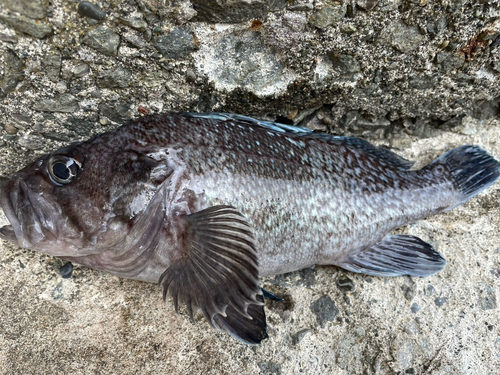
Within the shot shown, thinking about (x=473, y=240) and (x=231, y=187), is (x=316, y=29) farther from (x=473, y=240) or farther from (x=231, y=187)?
(x=473, y=240)

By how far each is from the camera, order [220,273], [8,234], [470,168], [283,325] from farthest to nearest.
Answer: [470,168]
[283,325]
[8,234]
[220,273]

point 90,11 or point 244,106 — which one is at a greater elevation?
point 90,11

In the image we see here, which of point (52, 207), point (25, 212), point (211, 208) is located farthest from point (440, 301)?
point (25, 212)

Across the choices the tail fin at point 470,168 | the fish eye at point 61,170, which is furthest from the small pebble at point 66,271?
the tail fin at point 470,168

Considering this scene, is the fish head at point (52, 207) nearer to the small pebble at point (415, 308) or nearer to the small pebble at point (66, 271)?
the small pebble at point (66, 271)

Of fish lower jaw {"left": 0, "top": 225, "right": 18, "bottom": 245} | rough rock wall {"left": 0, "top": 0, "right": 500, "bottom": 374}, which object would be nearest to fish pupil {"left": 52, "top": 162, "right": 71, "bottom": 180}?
fish lower jaw {"left": 0, "top": 225, "right": 18, "bottom": 245}

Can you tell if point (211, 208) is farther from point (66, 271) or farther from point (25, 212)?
point (66, 271)
